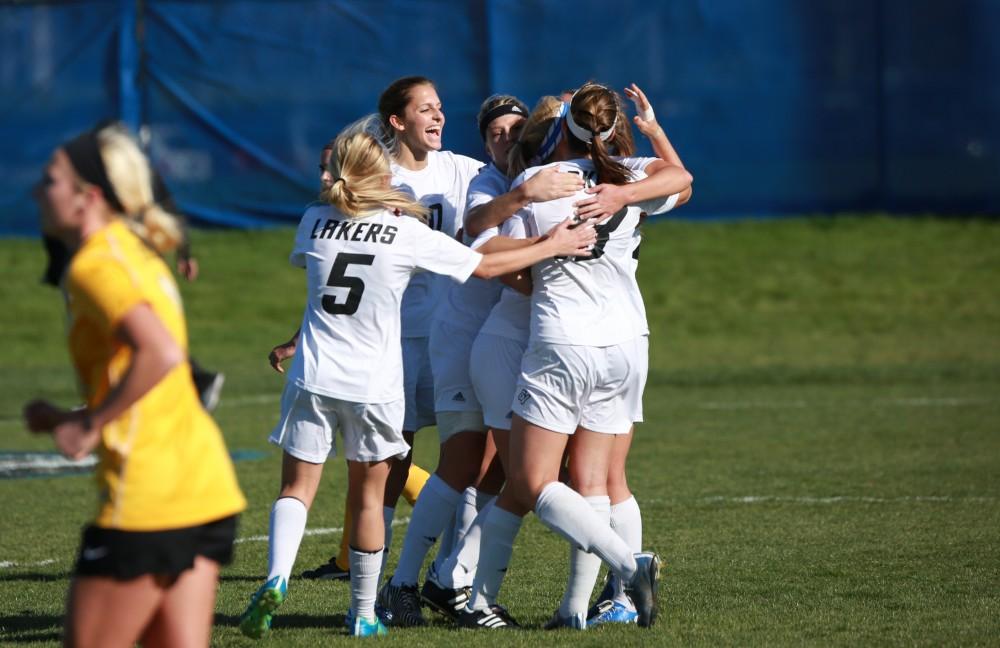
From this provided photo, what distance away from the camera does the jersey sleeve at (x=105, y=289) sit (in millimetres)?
3180

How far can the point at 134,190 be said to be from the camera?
3.39m

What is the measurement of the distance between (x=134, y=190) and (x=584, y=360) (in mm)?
1994

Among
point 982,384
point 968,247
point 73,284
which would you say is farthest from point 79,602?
point 968,247

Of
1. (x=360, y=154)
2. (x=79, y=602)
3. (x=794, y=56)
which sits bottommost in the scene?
(x=79, y=602)

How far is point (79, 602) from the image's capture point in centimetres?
322

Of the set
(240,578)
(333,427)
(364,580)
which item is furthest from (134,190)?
(240,578)

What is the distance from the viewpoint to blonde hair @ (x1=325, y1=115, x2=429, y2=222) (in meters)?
4.81

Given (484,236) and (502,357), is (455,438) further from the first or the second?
(484,236)

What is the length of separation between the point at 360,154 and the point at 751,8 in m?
13.1

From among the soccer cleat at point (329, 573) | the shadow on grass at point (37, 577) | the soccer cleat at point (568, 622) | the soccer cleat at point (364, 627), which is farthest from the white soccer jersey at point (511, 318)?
the shadow on grass at point (37, 577)

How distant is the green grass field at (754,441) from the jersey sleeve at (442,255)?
134 cm

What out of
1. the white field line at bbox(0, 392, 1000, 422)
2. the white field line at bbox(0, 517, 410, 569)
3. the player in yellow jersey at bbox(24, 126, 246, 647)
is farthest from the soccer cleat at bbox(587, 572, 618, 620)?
the white field line at bbox(0, 392, 1000, 422)

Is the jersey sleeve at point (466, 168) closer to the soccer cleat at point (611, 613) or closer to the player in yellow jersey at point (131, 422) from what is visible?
the soccer cleat at point (611, 613)

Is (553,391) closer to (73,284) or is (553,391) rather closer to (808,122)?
(73,284)
